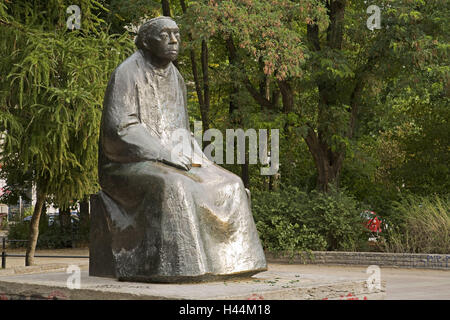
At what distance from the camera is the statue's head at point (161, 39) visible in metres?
8.34

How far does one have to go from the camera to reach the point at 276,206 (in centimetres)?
1819

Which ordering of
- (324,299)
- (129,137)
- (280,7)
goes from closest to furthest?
(324,299) → (129,137) → (280,7)

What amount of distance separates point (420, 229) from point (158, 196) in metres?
9.99

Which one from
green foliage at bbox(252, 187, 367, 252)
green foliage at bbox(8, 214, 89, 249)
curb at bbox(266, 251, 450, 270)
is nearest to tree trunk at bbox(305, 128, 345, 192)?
green foliage at bbox(252, 187, 367, 252)

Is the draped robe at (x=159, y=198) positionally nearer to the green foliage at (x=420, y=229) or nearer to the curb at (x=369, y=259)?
the curb at (x=369, y=259)

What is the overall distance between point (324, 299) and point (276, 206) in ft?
35.4

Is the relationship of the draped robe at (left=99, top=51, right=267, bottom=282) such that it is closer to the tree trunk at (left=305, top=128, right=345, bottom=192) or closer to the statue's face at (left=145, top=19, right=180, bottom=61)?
the statue's face at (left=145, top=19, right=180, bottom=61)

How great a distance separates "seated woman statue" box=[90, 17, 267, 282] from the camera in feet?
24.3

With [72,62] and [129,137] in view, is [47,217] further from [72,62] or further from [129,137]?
[129,137]

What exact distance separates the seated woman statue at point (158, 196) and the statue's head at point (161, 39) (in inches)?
0.4

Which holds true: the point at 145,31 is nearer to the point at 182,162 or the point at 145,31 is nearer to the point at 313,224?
the point at 182,162

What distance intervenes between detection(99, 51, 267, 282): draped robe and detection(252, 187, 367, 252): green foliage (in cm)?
899

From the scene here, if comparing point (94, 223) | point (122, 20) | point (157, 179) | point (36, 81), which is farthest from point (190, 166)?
point (122, 20)

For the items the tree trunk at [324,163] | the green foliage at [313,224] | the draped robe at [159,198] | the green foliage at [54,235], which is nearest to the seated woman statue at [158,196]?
the draped robe at [159,198]
